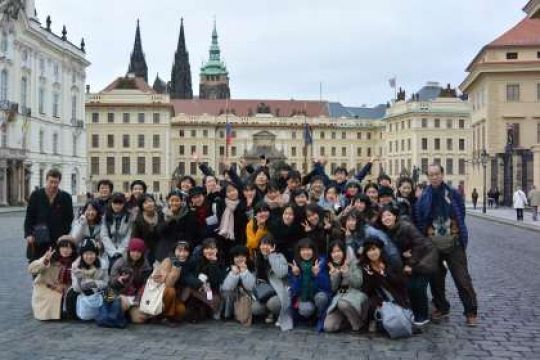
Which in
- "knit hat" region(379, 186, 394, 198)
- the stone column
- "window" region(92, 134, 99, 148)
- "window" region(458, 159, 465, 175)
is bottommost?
"knit hat" region(379, 186, 394, 198)

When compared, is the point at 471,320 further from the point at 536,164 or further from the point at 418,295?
the point at 536,164

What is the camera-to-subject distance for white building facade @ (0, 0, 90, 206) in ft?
145

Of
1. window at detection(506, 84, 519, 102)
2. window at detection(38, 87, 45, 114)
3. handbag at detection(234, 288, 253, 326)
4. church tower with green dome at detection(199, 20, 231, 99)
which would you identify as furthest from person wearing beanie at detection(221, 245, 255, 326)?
church tower with green dome at detection(199, 20, 231, 99)

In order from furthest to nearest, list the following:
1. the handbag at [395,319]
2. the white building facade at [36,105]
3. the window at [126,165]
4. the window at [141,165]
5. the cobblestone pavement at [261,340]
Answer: the window at [126,165], the window at [141,165], the white building facade at [36,105], the handbag at [395,319], the cobblestone pavement at [261,340]

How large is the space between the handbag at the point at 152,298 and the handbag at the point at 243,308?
86 cm

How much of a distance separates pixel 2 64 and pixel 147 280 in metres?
40.4

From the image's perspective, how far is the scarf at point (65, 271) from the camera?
25.9ft

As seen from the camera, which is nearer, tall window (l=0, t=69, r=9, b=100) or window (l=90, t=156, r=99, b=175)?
tall window (l=0, t=69, r=9, b=100)

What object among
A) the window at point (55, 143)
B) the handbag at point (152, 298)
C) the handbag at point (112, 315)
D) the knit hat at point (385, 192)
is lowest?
the handbag at point (112, 315)

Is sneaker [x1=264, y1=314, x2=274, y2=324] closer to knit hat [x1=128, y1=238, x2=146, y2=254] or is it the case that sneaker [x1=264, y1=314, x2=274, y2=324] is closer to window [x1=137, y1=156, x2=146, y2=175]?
knit hat [x1=128, y1=238, x2=146, y2=254]

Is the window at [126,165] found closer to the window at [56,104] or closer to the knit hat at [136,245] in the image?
the window at [56,104]

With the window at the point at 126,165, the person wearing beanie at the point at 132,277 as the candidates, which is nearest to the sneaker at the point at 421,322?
the person wearing beanie at the point at 132,277

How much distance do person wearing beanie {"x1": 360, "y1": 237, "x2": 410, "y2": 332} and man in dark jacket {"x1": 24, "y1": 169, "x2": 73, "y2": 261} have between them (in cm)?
378

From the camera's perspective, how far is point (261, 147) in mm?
92125
